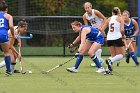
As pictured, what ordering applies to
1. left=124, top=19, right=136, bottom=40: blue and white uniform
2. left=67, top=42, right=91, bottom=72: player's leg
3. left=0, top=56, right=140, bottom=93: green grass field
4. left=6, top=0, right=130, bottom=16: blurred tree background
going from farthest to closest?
left=6, top=0, right=130, bottom=16: blurred tree background < left=124, top=19, right=136, bottom=40: blue and white uniform < left=67, top=42, right=91, bottom=72: player's leg < left=0, top=56, right=140, bottom=93: green grass field

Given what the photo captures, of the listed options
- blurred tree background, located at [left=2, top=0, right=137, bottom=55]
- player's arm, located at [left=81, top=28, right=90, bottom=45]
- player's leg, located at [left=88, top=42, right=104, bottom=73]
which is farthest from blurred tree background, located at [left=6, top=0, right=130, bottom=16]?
player's arm, located at [left=81, top=28, right=90, bottom=45]

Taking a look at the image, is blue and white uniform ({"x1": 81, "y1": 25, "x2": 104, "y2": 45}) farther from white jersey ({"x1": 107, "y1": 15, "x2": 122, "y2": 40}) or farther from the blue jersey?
the blue jersey

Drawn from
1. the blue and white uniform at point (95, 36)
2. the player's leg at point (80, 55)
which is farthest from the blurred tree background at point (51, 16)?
the blue and white uniform at point (95, 36)

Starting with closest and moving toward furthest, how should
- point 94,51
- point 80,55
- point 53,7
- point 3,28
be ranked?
point 3,28
point 94,51
point 80,55
point 53,7

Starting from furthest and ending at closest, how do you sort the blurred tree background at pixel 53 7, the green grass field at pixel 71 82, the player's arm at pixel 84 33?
the blurred tree background at pixel 53 7, the player's arm at pixel 84 33, the green grass field at pixel 71 82

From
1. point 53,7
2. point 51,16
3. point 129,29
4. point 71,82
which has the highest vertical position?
point 129,29

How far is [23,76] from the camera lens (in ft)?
46.4

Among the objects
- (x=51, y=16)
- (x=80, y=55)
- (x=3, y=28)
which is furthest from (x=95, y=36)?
(x=51, y=16)

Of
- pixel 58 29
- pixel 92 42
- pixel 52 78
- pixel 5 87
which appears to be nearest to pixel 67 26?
pixel 58 29

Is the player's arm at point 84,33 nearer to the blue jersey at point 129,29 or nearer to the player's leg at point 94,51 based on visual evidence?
the player's leg at point 94,51

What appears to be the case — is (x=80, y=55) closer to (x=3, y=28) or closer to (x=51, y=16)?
(x=3, y=28)

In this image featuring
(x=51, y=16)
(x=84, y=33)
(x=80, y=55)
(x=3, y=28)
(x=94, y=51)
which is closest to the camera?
(x=3, y=28)

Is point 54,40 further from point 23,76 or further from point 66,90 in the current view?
point 66,90

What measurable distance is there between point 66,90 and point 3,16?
3.49 meters
